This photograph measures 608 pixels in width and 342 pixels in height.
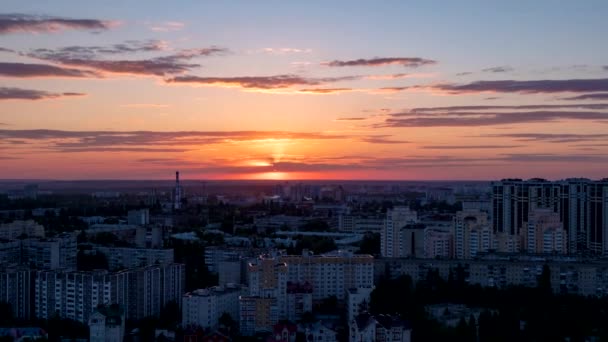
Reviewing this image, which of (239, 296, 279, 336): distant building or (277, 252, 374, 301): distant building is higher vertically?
(277, 252, 374, 301): distant building

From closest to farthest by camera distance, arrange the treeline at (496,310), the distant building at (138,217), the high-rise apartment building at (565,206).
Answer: the treeline at (496,310) < the high-rise apartment building at (565,206) < the distant building at (138,217)

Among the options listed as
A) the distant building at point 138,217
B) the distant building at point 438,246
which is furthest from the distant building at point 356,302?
the distant building at point 138,217

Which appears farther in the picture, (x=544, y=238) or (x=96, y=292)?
(x=544, y=238)

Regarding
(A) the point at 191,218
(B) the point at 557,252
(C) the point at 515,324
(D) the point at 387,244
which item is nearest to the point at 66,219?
(A) the point at 191,218

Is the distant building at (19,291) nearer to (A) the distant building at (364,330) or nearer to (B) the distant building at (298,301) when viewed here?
(B) the distant building at (298,301)

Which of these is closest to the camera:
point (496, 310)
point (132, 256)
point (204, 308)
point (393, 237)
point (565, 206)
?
point (204, 308)

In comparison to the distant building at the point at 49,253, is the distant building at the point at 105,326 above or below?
below

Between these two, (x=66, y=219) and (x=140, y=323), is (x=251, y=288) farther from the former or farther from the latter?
(x=66, y=219)

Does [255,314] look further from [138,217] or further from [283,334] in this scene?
[138,217]

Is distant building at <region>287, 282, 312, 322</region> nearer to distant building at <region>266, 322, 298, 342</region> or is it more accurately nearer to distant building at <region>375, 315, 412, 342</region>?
distant building at <region>266, 322, 298, 342</region>

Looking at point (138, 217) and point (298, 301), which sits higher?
point (138, 217)

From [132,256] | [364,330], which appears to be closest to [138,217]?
[132,256]

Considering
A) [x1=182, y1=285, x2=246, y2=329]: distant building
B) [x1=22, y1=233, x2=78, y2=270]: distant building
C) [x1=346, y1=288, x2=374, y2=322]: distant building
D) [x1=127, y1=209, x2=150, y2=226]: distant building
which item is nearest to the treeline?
[x1=346, y1=288, x2=374, y2=322]: distant building
